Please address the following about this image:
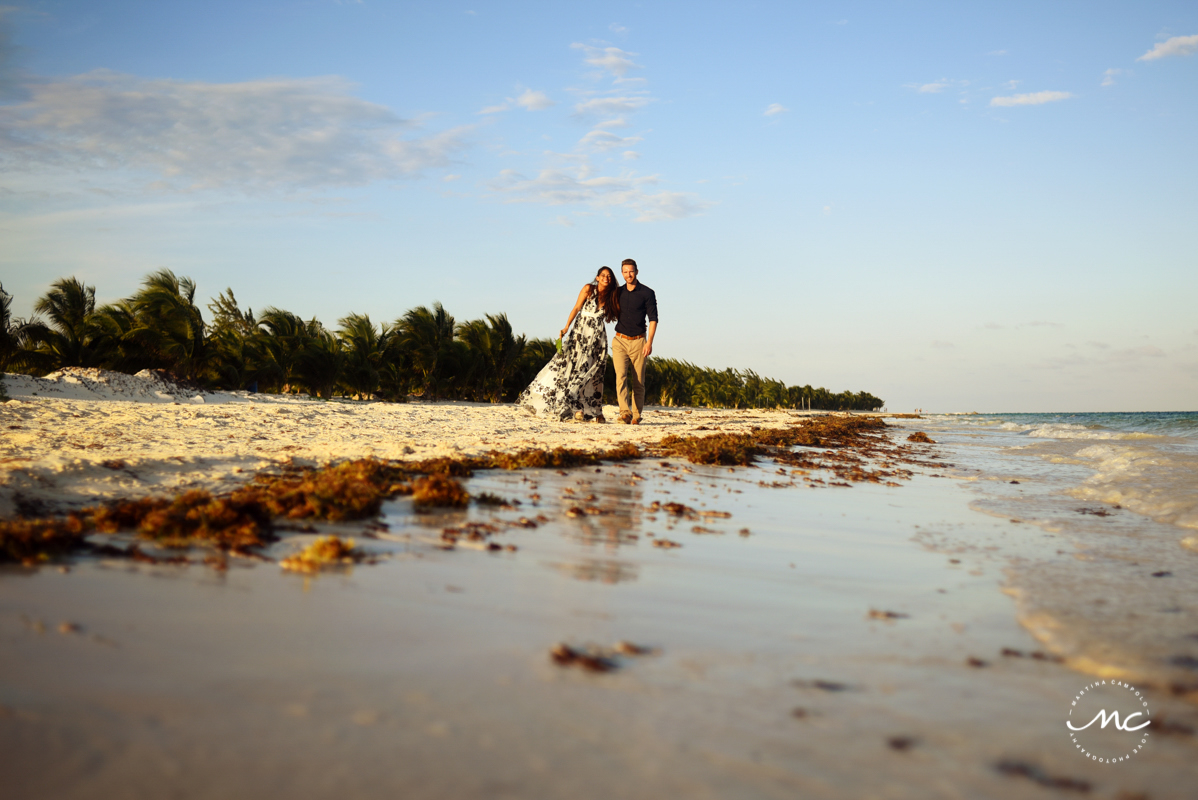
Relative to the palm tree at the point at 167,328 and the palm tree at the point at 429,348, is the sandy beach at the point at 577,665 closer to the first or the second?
the palm tree at the point at 167,328

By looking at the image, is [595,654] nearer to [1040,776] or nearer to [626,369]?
[1040,776]

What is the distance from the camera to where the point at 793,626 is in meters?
1.75

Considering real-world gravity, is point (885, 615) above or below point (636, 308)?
below

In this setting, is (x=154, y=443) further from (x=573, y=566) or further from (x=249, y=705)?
(x=249, y=705)

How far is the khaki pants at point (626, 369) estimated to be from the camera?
9125 millimetres

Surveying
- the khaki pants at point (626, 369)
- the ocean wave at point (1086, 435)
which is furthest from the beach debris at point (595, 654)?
the ocean wave at point (1086, 435)

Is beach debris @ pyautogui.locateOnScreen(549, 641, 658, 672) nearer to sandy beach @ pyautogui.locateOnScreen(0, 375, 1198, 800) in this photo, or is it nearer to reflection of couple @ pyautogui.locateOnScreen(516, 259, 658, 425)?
sandy beach @ pyautogui.locateOnScreen(0, 375, 1198, 800)

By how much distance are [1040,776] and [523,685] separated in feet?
2.74

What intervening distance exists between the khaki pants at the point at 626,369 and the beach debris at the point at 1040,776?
25.3 ft

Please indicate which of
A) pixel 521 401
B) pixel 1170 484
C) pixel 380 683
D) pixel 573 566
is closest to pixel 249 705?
pixel 380 683

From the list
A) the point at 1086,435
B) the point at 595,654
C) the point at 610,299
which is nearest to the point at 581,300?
the point at 610,299

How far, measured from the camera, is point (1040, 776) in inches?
43.2

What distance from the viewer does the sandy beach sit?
3.26ft

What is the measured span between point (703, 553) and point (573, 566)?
558mm
